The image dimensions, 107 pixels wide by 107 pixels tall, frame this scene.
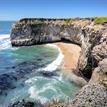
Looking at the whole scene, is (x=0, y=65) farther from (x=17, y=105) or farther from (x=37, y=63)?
(x=17, y=105)

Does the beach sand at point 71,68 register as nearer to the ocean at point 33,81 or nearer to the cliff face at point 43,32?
the ocean at point 33,81

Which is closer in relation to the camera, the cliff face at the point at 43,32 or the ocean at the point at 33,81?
the ocean at the point at 33,81

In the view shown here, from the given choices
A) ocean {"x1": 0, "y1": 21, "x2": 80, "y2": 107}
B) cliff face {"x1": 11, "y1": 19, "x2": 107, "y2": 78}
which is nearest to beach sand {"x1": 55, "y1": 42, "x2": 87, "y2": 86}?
ocean {"x1": 0, "y1": 21, "x2": 80, "y2": 107}

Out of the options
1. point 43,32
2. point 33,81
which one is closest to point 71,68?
point 33,81

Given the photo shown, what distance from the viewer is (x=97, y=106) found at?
476 inches

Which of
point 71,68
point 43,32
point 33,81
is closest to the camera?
point 33,81

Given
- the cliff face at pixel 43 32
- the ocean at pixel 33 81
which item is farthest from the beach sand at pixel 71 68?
the cliff face at pixel 43 32

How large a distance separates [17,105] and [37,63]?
25553mm

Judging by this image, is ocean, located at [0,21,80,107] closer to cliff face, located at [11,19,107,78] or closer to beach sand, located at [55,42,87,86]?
beach sand, located at [55,42,87,86]

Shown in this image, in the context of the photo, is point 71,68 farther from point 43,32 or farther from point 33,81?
point 43,32

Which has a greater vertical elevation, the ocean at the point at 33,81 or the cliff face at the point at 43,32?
the cliff face at the point at 43,32

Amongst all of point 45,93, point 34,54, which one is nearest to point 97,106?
point 45,93

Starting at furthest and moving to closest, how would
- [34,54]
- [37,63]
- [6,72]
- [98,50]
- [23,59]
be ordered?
[34,54] < [23,59] < [37,63] < [6,72] < [98,50]

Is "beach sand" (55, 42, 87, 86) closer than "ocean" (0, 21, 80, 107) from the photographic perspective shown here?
No
